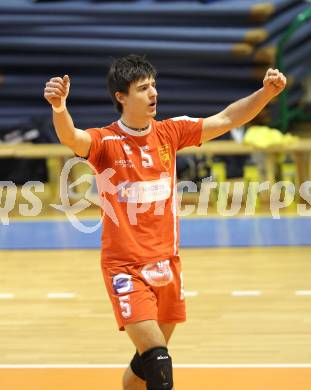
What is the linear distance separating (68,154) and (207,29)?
2212mm

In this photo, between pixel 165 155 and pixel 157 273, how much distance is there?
0.50m

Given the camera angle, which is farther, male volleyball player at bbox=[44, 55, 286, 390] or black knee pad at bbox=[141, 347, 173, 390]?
male volleyball player at bbox=[44, 55, 286, 390]

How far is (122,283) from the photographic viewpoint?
3.79 meters

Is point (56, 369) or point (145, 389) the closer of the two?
point (145, 389)

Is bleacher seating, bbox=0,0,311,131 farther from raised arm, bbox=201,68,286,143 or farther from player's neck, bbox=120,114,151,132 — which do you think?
player's neck, bbox=120,114,151,132

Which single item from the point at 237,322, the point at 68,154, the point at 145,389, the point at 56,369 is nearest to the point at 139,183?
the point at 145,389

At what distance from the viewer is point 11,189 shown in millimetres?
10375

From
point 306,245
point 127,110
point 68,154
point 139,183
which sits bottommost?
point 306,245

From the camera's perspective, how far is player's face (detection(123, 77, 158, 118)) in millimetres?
3865

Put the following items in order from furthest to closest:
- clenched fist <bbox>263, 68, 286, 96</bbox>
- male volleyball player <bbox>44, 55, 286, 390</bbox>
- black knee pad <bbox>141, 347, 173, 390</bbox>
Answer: clenched fist <bbox>263, 68, 286, 96</bbox>, male volleyball player <bbox>44, 55, 286, 390</bbox>, black knee pad <bbox>141, 347, 173, 390</bbox>

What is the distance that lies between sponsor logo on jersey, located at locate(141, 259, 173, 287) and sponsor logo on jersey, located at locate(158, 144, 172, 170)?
0.40m

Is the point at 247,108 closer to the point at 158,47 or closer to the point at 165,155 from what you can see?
the point at 165,155

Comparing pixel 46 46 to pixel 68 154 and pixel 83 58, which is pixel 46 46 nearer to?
pixel 83 58

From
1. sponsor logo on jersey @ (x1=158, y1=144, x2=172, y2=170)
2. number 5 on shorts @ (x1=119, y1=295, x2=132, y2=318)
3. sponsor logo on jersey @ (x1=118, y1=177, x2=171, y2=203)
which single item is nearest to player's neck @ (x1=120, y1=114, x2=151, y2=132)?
sponsor logo on jersey @ (x1=158, y1=144, x2=172, y2=170)
